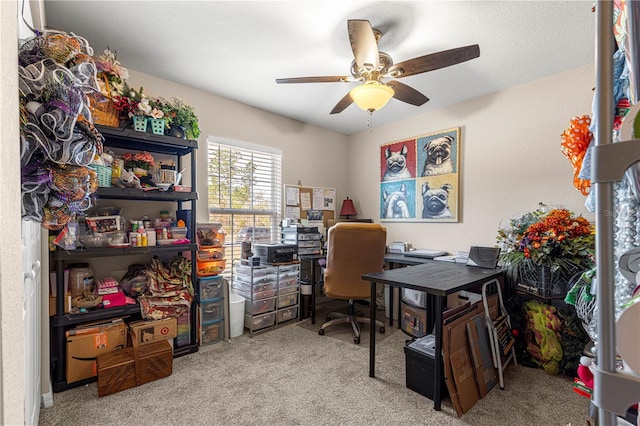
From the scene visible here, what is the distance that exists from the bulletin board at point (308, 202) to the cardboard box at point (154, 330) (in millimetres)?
1789

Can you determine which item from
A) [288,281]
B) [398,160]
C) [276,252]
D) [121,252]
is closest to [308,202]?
A: [276,252]

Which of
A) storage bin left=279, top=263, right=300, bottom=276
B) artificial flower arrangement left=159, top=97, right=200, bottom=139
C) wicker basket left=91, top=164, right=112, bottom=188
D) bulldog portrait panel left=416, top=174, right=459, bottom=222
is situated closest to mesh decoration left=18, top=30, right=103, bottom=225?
wicker basket left=91, top=164, right=112, bottom=188

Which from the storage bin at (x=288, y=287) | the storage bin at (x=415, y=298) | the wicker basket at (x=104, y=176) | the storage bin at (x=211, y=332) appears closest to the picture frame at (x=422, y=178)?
the storage bin at (x=415, y=298)

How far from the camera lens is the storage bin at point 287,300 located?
10.7 ft

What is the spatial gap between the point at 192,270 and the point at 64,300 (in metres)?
0.87

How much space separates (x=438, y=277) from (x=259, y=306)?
1.82 meters

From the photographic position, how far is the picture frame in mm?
3383

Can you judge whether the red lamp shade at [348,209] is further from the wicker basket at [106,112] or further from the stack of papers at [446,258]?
the wicker basket at [106,112]

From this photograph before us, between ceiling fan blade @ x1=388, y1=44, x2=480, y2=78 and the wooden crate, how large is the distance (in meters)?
2.61

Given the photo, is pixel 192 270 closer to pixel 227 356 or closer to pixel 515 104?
pixel 227 356

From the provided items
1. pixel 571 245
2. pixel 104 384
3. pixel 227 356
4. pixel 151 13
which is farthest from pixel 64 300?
pixel 571 245

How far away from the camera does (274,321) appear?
3211 mm

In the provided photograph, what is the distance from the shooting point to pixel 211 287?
2812mm

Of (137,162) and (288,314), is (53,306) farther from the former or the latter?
(288,314)
